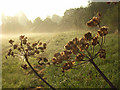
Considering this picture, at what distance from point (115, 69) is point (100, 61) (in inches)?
51.0

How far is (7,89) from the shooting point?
5.74 m

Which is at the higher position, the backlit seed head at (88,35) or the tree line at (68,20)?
the tree line at (68,20)

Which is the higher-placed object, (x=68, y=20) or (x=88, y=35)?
(x=68, y=20)

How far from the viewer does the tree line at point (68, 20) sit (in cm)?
1445

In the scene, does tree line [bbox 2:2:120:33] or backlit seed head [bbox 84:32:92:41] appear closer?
backlit seed head [bbox 84:32:92:41]

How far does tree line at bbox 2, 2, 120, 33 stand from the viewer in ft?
47.4

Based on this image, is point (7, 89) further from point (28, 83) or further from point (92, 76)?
point (92, 76)

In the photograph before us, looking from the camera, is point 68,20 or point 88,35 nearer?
point 88,35

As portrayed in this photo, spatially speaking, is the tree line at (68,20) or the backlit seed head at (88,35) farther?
the tree line at (68,20)

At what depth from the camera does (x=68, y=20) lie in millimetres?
25188

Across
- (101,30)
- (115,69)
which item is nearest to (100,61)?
(115,69)

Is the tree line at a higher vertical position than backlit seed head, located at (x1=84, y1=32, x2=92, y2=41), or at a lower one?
higher

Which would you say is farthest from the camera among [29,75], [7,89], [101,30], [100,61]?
[29,75]

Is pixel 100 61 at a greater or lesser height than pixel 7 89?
greater
